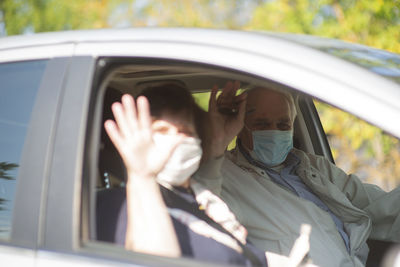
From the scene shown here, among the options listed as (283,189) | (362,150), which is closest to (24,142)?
(283,189)

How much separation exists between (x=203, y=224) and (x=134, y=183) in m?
0.36

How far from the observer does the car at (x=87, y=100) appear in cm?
152

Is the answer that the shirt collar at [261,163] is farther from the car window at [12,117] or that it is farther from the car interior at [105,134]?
the car window at [12,117]

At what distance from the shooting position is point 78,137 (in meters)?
1.65

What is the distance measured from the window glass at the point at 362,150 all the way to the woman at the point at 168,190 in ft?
15.0

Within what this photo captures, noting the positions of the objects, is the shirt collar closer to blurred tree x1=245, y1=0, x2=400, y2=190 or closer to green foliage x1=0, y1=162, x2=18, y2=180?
green foliage x1=0, y1=162, x2=18, y2=180

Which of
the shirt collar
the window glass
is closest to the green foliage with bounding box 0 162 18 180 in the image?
the shirt collar

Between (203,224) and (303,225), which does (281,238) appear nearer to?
(303,225)

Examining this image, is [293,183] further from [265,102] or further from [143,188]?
[143,188]

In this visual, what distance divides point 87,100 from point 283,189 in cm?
135

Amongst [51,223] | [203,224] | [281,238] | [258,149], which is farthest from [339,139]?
[51,223]

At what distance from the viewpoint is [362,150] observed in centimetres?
722

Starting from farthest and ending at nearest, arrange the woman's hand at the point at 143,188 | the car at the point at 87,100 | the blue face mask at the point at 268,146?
the blue face mask at the point at 268,146
the woman's hand at the point at 143,188
the car at the point at 87,100

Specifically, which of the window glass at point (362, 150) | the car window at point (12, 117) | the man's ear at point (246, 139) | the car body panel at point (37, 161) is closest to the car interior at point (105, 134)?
the car body panel at point (37, 161)
